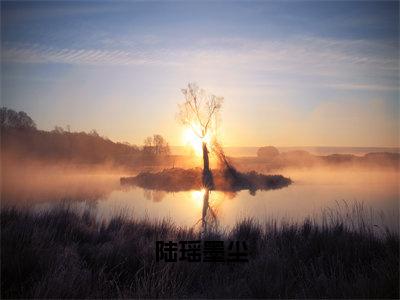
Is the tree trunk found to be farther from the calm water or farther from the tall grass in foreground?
the tall grass in foreground

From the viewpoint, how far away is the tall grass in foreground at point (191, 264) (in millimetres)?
4574

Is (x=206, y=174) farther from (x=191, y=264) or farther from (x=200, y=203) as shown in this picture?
(x=191, y=264)

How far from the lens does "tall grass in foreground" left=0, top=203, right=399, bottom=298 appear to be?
457 centimetres

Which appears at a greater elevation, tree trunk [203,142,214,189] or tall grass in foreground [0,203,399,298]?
tree trunk [203,142,214,189]

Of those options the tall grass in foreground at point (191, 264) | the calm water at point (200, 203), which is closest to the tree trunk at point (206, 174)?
the calm water at point (200, 203)

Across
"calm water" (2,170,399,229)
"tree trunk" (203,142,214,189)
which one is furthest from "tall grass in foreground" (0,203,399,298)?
"tree trunk" (203,142,214,189)

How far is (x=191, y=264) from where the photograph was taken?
5695 millimetres

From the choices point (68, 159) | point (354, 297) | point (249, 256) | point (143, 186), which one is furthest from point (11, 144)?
point (354, 297)

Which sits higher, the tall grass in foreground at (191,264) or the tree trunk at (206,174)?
the tree trunk at (206,174)

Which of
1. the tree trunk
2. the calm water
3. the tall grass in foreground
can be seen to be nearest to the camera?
the tall grass in foreground

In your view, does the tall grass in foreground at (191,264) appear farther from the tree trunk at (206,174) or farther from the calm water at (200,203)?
the tree trunk at (206,174)

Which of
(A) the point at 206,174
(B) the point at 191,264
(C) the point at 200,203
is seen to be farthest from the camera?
(A) the point at 206,174

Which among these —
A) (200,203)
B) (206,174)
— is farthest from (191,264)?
(206,174)

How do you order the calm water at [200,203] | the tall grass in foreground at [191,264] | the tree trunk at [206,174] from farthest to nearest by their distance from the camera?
the tree trunk at [206,174] → the calm water at [200,203] → the tall grass in foreground at [191,264]
